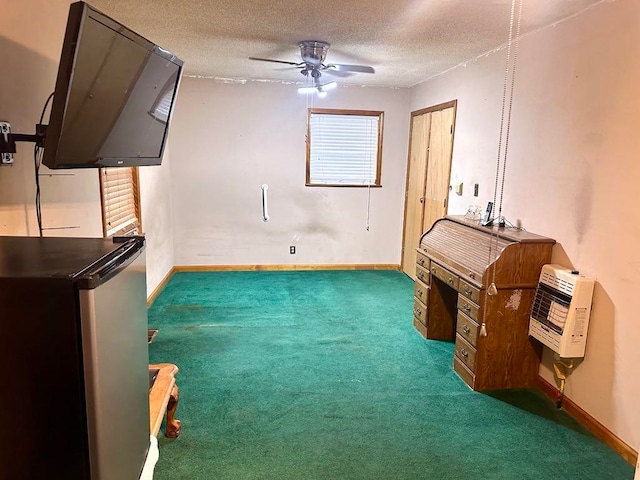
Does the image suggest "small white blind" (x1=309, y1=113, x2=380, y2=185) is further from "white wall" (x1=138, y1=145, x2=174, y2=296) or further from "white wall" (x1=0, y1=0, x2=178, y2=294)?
"white wall" (x1=0, y1=0, x2=178, y2=294)

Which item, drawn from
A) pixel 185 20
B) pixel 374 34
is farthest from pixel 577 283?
pixel 185 20

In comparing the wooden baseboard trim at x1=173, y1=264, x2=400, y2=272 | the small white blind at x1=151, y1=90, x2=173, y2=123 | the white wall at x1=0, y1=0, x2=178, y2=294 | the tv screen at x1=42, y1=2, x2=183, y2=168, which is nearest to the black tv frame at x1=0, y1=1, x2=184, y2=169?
the tv screen at x1=42, y1=2, x2=183, y2=168

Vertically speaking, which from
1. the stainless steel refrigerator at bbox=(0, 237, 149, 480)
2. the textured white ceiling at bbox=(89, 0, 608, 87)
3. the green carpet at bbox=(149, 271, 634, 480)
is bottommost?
the green carpet at bbox=(149, 271, 634, 480)

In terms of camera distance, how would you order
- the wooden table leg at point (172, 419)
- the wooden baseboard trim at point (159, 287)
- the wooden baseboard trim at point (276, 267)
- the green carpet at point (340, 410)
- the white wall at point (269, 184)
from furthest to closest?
the wooden baseboard trim at point (276, 267), the white wall at point (269, 184), the wooden baseboard trim at point (159, 287), the wooden table leg at point (172, 419), the green carpet at point (340, 410)

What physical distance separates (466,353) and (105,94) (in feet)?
8.71

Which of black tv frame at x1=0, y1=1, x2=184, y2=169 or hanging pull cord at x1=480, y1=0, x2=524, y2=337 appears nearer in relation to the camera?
black tv frame at x1=0, y1=1, x2=184, y2=169

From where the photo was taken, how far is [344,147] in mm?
5582

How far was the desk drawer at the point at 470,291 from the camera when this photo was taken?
2.82 metres

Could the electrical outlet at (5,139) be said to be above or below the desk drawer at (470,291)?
above

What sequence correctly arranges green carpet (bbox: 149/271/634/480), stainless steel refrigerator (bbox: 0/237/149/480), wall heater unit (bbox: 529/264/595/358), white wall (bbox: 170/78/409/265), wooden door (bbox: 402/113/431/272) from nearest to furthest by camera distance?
stainless steel refrigerator (bbox: 0/237/149/480) < green carpet (bbox: 149/271/634/480) < wall heater unit (bbox: 529/264/595/358) < wooden door (bbox: 402/113/431/272) < white wall (bbox: 170/78/409/265)

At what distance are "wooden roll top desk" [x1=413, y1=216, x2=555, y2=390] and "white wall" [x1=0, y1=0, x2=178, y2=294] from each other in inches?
97.6

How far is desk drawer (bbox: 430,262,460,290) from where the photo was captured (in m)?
3.13

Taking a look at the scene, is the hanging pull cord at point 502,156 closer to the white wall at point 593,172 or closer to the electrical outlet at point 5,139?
the white wall at point 593,172

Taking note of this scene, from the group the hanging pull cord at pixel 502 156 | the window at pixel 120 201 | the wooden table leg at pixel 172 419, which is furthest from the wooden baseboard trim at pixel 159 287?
the hanging pull cord at pixel 502 156
